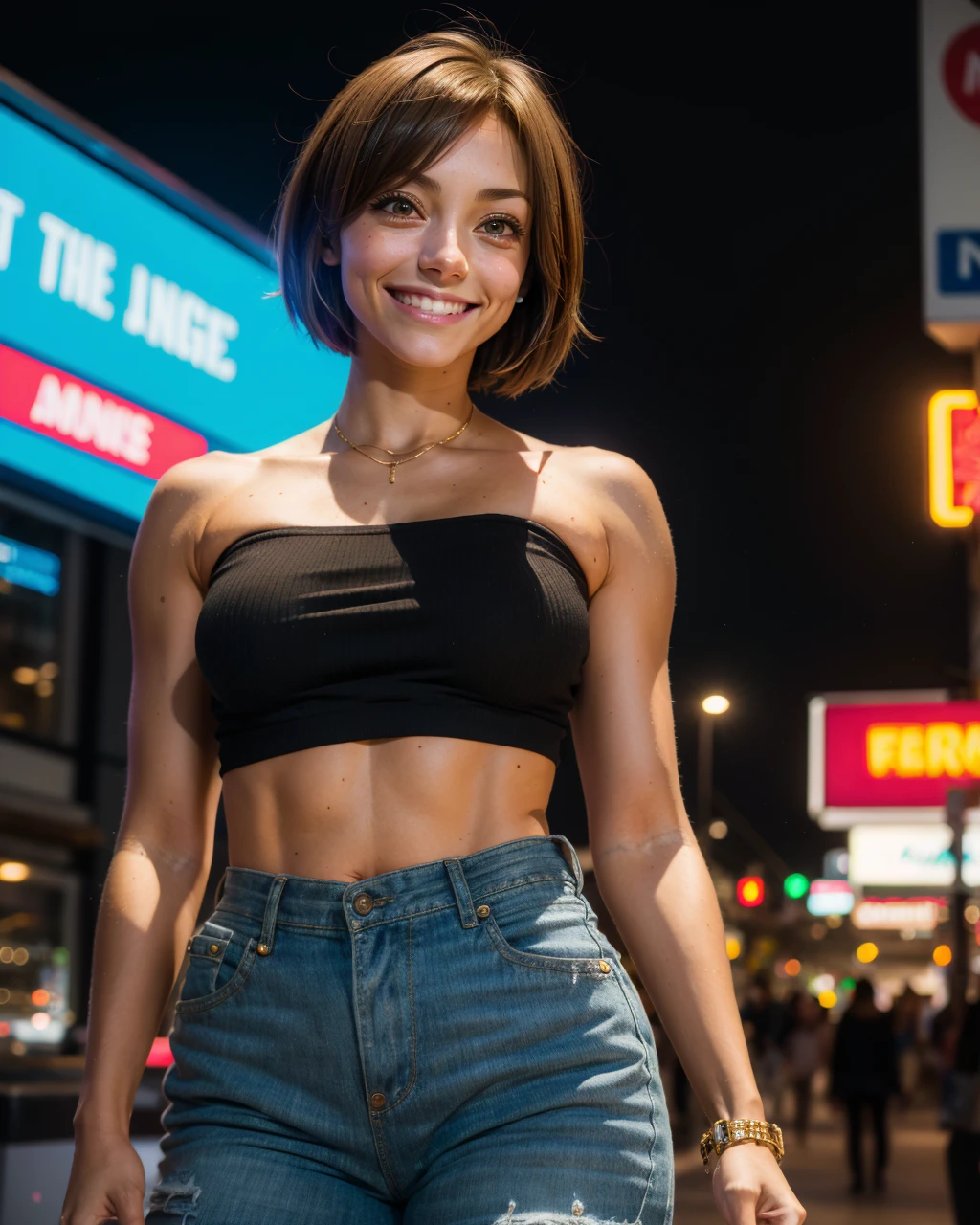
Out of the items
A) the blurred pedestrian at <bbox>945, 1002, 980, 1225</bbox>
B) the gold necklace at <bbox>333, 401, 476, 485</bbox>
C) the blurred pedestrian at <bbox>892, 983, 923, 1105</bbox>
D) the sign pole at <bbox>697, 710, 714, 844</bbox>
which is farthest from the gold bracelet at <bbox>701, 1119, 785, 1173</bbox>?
the blurred pedestrian at <bbox>892, 983, 923, 1105</bbox>

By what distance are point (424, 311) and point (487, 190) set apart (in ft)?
0.45

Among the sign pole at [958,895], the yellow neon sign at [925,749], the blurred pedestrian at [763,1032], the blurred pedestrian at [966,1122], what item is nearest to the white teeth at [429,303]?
the blurred pedestrian at [763,1032]

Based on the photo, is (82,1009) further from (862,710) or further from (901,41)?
(901,41)

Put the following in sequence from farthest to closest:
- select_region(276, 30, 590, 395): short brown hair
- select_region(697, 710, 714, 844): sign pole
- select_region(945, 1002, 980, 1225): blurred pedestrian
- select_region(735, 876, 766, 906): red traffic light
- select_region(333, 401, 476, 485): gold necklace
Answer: select_region(945, 1002, 980, 1225): blurred pedestrian < select_region(735, 876, 766, 906): red traffic light < select_region(697, 710, 714, 844): sign pole < select_region(333, 401, 476, 485): gold necklace < select_region(276, 30, 590, 395): short brown hair

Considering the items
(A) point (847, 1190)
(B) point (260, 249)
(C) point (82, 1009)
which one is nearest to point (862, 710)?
(B) point (260, 249)

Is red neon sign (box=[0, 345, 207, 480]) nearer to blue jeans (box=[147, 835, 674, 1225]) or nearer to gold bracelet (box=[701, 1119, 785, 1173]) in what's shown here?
blue jeans (box=[147, 835, 674, 1225])

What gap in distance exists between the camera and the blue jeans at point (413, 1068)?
4.59 feet

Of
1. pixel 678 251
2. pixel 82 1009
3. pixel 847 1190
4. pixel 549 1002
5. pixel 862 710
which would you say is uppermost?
pixel 678 251

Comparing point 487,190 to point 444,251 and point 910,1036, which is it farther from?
point 910,1036

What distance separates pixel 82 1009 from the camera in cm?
578

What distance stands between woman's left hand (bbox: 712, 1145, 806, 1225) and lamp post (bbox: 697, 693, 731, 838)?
1.08 metres

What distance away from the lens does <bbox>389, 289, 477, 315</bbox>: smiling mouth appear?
65.7 inches

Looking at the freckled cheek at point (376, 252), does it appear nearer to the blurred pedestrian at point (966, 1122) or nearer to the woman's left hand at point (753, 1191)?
the woman's left hand at point (753, 1191)

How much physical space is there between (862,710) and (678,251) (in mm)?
924
